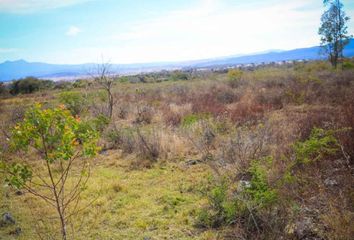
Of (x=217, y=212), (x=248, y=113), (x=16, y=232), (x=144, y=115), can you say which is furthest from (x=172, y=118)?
(x=16, y=232)

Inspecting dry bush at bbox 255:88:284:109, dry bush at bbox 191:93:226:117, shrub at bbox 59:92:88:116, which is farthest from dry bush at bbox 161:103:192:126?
shrub at bbox 59:92:88:116

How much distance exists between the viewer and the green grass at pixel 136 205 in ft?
16.6

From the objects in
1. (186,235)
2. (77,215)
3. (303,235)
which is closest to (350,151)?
(303,235)

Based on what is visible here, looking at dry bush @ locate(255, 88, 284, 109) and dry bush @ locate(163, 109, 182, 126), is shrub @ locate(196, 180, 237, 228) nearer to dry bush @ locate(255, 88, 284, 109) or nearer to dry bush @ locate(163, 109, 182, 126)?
dry bush @ locate(163, 109, 182, 126)

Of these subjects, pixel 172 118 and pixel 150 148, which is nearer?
pixel 150 148

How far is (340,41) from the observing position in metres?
25.1

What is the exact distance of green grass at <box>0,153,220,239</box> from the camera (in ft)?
16.6

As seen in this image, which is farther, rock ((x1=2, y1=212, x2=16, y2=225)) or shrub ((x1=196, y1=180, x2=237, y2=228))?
rock ((x1=2, y1=212, x2=16, y2=225))

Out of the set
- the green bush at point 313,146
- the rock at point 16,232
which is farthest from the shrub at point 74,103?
the green bush at point 313,146

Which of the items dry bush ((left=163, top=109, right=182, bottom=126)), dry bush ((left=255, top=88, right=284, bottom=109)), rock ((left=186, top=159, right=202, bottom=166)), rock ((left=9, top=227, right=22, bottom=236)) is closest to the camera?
rock ((left=9, top=227, right=22, bottom=236))

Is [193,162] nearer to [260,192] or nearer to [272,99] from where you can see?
[260,192]

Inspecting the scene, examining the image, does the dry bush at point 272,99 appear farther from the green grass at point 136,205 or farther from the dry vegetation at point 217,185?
the green grass at point 136,205

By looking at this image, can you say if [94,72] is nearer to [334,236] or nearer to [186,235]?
[186,235]

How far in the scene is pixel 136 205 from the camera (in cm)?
598
